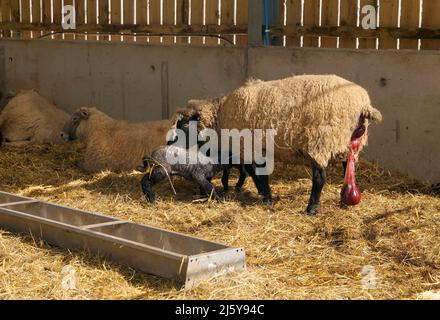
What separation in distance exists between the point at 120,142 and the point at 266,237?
10.4 feet

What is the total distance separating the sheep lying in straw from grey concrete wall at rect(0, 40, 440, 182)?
0.97 meters

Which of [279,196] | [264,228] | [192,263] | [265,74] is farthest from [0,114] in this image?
[192,263]

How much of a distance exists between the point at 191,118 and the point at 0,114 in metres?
4.55

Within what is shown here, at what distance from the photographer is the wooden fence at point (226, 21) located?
8.88 metres

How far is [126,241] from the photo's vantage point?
5770 mm

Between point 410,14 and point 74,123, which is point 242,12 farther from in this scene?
point 74,123

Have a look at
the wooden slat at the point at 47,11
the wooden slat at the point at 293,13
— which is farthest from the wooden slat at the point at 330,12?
the wooden slat at the point at 47,11

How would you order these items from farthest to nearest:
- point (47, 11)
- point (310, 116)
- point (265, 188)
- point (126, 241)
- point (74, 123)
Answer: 1. point (47, 11)
2. point (74, 123)
3. point (265, 188)
4. point (310, 116)
5. point (126, 241)

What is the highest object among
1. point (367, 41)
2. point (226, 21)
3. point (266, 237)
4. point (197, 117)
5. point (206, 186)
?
point (226, 21)

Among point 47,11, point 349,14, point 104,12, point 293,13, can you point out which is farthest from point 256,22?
point 47,11

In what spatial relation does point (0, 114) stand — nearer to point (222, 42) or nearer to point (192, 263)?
point (222, 42)

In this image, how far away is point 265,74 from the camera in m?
9.38

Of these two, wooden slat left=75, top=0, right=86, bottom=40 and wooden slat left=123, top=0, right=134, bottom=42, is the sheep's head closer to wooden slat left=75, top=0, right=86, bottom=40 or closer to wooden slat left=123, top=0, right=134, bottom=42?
wooden slat left=123, top=0, right=134, bottom=42

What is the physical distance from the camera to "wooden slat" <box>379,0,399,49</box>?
891 centimetres
